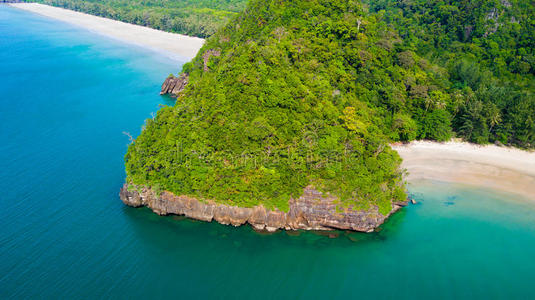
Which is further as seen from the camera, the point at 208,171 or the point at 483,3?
the point at 483,3

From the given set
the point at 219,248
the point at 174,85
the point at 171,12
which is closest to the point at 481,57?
the point at 219,248

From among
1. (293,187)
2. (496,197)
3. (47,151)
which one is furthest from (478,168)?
(47,151)

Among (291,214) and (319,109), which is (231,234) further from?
(319,109)

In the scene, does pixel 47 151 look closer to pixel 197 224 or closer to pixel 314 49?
pixel 197 224

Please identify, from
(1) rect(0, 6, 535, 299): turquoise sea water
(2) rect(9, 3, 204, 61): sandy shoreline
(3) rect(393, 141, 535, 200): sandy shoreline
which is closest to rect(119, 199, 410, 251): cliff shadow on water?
(1) rect(0, 6, 535, 299): turquoise sea water

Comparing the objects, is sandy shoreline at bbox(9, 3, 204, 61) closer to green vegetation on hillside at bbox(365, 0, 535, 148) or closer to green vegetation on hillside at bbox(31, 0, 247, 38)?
green vegetation on hillside at bbox(31, 0, 247, 38)
